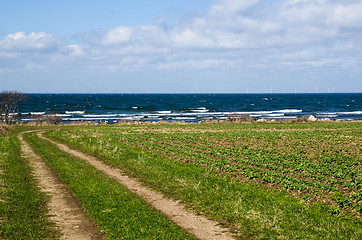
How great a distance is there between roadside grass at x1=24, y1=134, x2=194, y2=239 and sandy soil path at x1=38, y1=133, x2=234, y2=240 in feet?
1.21

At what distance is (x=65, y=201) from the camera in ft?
47.3

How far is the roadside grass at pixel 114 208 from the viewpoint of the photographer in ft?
36.4

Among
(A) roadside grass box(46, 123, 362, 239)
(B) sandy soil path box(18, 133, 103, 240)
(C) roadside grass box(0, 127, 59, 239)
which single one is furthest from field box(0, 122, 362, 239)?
(B) sandy soil path box(18, 133, 103, 240)

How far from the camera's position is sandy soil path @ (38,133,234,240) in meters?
11.0

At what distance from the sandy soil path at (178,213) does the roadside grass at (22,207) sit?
4277 millimetres

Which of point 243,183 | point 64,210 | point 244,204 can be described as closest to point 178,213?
point 244,204

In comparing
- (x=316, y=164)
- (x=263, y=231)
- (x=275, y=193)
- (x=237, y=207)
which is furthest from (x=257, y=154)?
(x=263, y=231)

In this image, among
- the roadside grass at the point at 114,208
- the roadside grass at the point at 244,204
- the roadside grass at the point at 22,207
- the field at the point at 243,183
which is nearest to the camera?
the roadside grass at the point at 22,207

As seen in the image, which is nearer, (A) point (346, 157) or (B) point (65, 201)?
(B) point (65, 201)

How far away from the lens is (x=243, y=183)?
17281mm

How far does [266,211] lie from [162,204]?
174 inches

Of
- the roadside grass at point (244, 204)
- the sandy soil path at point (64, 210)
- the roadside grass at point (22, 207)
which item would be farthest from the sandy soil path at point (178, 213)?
the roadside grass at point (22, 207)

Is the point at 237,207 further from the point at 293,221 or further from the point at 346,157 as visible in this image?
the point at 346,157

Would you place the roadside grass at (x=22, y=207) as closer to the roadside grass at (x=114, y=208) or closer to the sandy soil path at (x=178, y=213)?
the roadside grass at (x=114, y=208)
